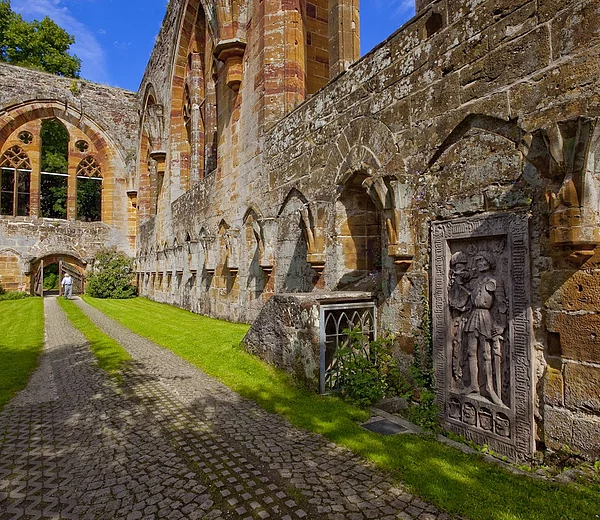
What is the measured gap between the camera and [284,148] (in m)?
8.32

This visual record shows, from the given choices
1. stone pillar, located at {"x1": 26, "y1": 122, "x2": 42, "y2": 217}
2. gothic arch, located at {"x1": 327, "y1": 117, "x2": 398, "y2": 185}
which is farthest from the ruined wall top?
gothic arch, located at {"x1": 327, "y1": 117, "x2": 398, "y2": 185}

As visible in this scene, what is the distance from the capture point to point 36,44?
2792 centimetres

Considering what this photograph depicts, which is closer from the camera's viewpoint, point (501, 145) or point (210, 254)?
point (501, 145)

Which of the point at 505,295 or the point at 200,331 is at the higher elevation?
the point at 505,295

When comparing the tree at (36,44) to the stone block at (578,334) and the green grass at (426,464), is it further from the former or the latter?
the stone block at (578,334)

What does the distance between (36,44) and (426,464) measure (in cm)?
3414

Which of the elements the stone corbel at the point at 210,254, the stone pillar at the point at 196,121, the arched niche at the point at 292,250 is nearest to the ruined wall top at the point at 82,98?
the stone pillar at the point at 196,121

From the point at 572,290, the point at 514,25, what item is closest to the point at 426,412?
the point at 572,290

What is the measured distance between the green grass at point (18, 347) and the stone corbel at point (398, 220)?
454cm

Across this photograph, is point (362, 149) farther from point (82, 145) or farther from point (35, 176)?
point (82, 145)

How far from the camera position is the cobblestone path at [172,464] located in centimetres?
263

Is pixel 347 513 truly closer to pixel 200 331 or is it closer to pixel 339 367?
pixel 339 367

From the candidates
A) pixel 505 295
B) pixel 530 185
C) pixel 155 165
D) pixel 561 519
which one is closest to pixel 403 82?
pixel 530 185

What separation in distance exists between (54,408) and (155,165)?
1877cm
